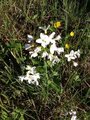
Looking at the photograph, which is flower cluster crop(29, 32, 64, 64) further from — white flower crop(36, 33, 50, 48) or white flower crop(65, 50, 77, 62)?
white flower crop(65, 50, 77, 62)

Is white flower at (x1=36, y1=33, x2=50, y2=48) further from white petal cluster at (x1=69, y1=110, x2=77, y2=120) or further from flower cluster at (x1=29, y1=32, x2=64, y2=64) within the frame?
white petal cluster at (x1=69, y1=110, x2=77, y2=120)

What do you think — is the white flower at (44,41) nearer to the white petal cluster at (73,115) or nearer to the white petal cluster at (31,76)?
the white petal cluster at (31,76)

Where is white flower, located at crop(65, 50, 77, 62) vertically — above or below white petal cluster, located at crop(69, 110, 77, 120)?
above

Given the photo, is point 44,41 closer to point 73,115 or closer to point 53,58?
point 53,58

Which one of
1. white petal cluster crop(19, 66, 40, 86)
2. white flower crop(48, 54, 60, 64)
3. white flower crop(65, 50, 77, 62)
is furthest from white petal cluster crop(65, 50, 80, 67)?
white petal cluster crop(19, 66, 40, 86)

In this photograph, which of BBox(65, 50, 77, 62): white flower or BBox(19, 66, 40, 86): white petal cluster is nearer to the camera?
BBox(19, 66, 40, 86): white petal cluster

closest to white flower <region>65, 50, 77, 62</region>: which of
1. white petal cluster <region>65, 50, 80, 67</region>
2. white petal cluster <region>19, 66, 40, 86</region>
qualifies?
white petal cluster <region>65, 50, 80, 67</region>

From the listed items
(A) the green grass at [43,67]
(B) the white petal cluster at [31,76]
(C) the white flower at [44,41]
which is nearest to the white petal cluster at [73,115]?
(A) the green grass at [43,67]

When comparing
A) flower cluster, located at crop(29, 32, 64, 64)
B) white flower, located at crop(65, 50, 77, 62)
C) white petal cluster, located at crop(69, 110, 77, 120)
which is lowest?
white petal cluster, located at crop(69, 110, 77, 120)

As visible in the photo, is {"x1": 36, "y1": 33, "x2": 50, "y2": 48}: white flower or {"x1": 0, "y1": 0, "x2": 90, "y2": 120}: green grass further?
{"x1": 0, "y1": 0, "x2": 90, "y2": 120}: green grass

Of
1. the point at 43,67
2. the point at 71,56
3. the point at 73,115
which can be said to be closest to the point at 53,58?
the point at 43,67
